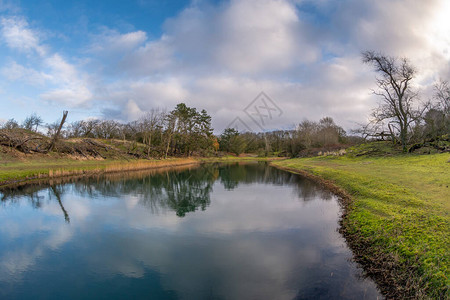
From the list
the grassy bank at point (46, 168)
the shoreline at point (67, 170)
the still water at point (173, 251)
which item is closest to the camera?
the still water at point (173, 251)

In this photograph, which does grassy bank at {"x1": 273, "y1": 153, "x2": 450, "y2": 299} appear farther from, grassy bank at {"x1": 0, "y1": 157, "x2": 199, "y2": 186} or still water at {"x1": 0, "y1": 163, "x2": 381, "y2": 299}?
grassy bank at {"x1": 0, "y1": 157, "x2": 199, "y2": 186}

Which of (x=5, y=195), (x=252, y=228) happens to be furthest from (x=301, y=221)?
(x=5, y=195)

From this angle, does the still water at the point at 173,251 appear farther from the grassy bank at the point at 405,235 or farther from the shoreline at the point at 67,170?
the shoreline at the point at 67,170

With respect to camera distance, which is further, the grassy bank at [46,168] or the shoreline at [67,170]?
the grassy bank at [46,168]

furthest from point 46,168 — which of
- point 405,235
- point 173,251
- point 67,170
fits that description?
point 405,235

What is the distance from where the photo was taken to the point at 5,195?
1616 centimetres

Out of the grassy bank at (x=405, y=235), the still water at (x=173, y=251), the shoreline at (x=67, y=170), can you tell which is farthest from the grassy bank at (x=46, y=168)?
the grassy bank at (x=405, y=235)

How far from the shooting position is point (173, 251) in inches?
327

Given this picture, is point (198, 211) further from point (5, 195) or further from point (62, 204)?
point (5, 195)

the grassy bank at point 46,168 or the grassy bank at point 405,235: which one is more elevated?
the grassy bank at point 46,168

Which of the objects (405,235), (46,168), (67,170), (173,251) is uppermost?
(46,168)

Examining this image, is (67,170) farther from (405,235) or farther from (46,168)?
(405,235)

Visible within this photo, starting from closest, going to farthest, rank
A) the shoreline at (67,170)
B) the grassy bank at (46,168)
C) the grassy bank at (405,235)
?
the grassy bank at (405,235) < the shoreline at (67,170) < the grassy bank at (46,168)

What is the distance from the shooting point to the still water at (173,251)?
239 inches
